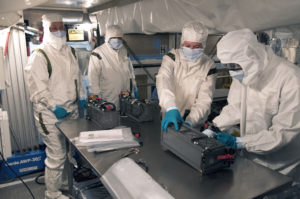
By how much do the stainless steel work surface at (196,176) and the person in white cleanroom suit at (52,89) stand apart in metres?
0.90

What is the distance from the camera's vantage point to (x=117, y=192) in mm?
1032

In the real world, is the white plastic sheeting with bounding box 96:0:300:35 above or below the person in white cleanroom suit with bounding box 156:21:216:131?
above

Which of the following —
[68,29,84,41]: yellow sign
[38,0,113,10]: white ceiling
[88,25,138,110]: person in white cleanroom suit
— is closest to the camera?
[88,25,138,110]: person in white cleanroom suit

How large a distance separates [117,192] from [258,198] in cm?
60

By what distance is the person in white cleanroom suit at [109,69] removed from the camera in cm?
260

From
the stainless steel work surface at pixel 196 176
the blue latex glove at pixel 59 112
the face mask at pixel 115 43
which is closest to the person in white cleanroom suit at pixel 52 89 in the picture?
the blue latex glove at pixel 59 112

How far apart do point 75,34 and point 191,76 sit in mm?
2184

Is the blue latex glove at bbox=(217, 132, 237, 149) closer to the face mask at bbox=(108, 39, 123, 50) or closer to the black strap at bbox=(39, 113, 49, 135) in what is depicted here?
the black strap at bbox=(39, 113, 49, 135)

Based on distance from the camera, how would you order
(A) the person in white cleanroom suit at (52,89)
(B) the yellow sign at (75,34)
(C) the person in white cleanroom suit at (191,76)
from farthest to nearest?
(B) the yellow sign at (75,34)
(A) the person in white cleanroom suit at (52,89)
(C) the person in white cleanroom suit at (191,76)

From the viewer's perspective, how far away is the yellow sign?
11.3 feet

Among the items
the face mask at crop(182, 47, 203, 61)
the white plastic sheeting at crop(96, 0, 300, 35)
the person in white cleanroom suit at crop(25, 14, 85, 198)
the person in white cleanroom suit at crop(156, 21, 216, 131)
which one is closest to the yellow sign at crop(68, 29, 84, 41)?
the white plastic sheeting at crop(96, 0, 300, 35)

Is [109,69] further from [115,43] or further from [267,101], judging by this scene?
[267,101]

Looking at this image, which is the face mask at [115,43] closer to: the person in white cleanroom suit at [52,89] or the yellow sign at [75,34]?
the person in white cleanroom suit at [52,89]

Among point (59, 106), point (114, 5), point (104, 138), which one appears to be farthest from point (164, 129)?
point (114, 5)
